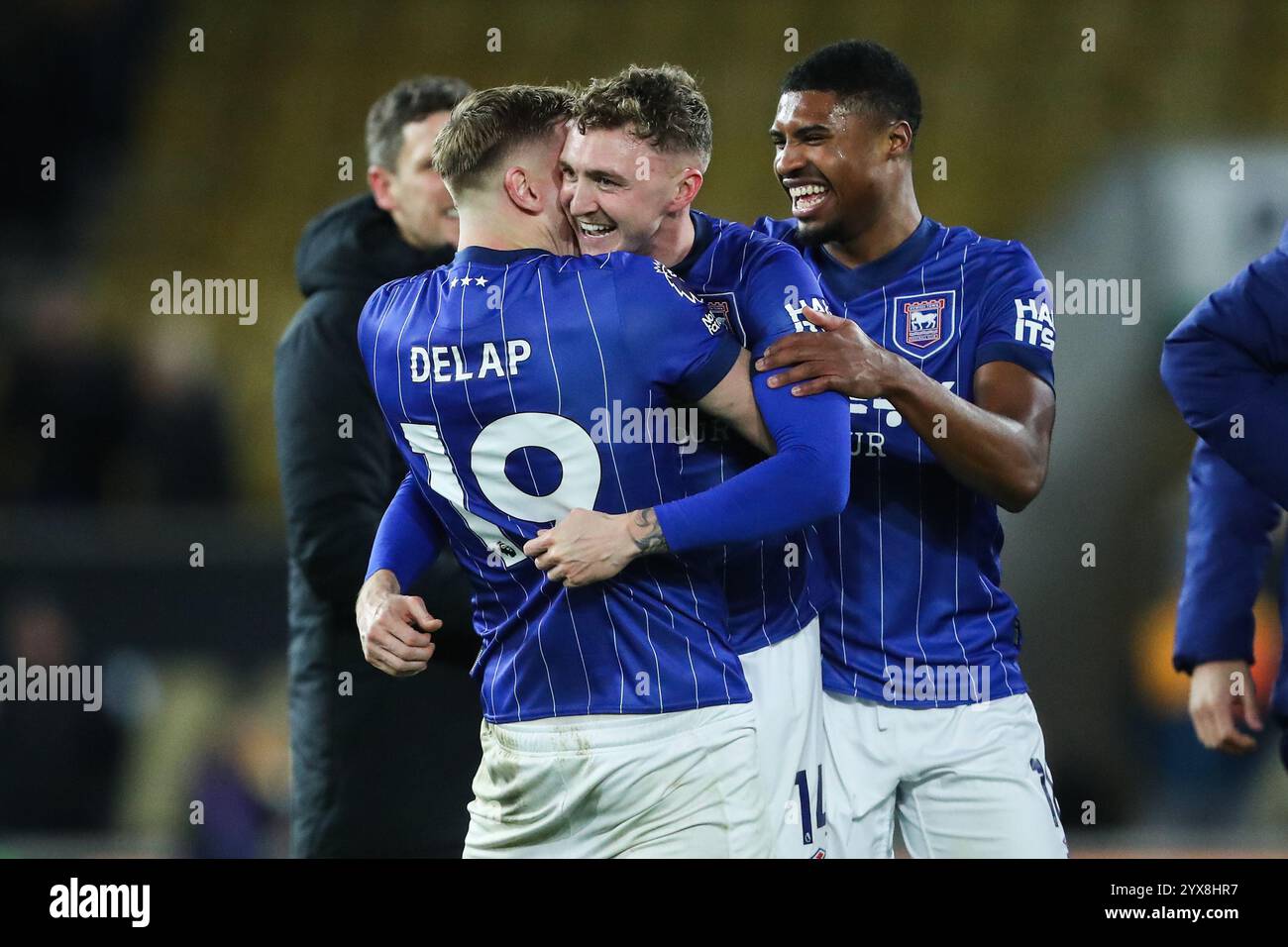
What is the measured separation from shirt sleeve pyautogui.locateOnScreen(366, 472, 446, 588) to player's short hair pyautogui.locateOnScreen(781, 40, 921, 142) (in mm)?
1085

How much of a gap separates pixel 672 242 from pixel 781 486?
0.63 meters

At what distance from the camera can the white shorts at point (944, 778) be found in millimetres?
2797

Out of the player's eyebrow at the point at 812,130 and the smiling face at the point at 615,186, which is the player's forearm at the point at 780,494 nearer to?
the smiling face at the point at 615,186

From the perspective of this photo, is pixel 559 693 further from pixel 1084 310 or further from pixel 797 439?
pixel 1084 310

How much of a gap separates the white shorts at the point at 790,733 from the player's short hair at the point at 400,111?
1.64 m

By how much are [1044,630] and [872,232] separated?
346 centimetres

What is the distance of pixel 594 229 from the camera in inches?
103

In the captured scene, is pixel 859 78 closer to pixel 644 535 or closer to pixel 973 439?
pixel 973 439

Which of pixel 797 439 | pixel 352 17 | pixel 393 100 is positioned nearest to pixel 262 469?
pixel 352 17

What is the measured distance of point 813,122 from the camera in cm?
293
